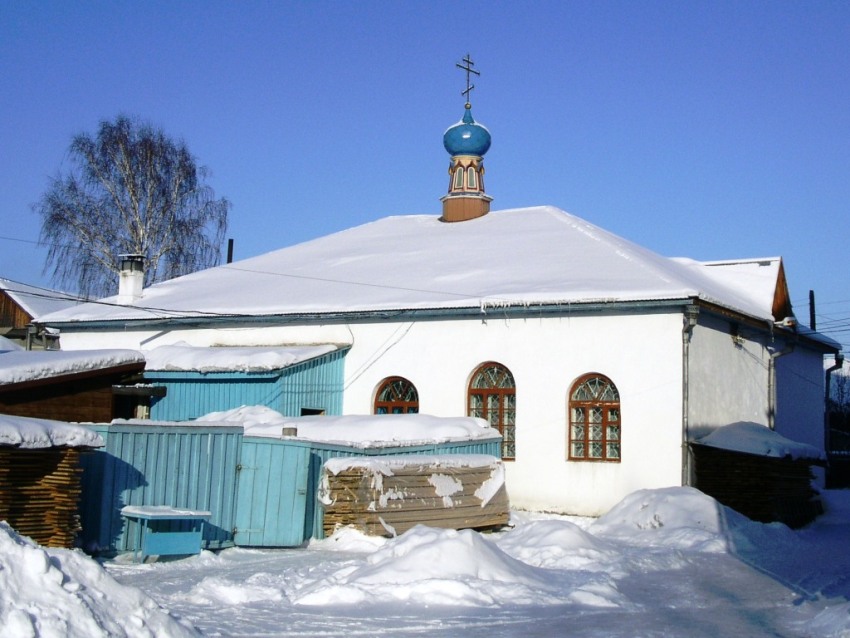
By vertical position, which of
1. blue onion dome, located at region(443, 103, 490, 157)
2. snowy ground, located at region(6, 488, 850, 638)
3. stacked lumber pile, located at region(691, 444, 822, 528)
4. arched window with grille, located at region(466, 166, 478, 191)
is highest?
blue onion dome, located at region(443, 103, 490, 157)

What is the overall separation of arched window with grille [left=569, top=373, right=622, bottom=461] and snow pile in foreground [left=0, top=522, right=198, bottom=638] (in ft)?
41.4

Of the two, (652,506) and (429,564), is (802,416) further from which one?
(429,564)

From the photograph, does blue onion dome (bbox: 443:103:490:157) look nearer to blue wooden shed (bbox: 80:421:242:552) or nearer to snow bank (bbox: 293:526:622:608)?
blue wooden shed (bbox: 80:421:242:552)

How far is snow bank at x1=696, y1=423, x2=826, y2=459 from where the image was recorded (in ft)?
61.7

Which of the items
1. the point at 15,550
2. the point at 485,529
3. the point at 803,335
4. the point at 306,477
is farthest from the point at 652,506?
the point at 15,550

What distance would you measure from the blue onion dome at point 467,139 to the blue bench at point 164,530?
1621 cm

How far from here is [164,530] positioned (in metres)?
13.1

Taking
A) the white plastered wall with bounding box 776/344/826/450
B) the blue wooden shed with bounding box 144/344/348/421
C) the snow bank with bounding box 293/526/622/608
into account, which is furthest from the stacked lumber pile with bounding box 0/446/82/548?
the white plastered wall with bounding box 776/344/826/450

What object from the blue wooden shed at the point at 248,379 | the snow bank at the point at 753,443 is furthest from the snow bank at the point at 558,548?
the blue wooden shed at the point at 248,379

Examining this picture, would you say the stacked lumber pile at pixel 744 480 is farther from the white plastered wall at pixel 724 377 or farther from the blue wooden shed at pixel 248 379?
the blue wooden shed at pixel 248 379

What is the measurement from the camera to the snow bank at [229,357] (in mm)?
20516

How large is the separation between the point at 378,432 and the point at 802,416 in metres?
13.5

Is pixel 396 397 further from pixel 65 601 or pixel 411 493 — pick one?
pixel 65 601

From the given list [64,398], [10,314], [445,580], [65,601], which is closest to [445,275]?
[64,398]
